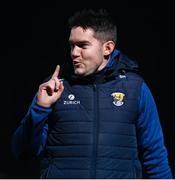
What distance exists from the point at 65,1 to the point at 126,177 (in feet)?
8.36

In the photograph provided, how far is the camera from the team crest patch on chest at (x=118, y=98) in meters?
3.27

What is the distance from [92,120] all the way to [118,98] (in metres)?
0.19

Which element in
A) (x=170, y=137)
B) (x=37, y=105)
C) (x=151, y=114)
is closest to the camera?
(x=37, y=105)

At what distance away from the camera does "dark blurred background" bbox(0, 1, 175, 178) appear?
537 centimetres

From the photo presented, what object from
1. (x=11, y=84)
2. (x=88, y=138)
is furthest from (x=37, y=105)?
(x=11, y=84)

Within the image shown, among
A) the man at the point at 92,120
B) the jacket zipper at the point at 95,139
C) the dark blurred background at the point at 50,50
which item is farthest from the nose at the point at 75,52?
the dark blurred background at the point at 50,50

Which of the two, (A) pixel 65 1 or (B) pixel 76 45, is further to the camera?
(A) pixel 65 1

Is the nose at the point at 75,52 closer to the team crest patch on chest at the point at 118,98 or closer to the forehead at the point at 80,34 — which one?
the forehead at the point at 80,34

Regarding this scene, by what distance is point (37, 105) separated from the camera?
3.14 metres

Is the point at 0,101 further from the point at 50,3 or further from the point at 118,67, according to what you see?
the point at 118,67

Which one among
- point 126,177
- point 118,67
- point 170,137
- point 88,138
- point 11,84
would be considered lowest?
point 170,137

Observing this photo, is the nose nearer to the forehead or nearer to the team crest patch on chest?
the forehead

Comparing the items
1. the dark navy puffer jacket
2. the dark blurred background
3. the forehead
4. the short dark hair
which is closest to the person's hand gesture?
the dark navy puffer jacket

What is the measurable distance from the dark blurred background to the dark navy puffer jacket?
81.7 inches
